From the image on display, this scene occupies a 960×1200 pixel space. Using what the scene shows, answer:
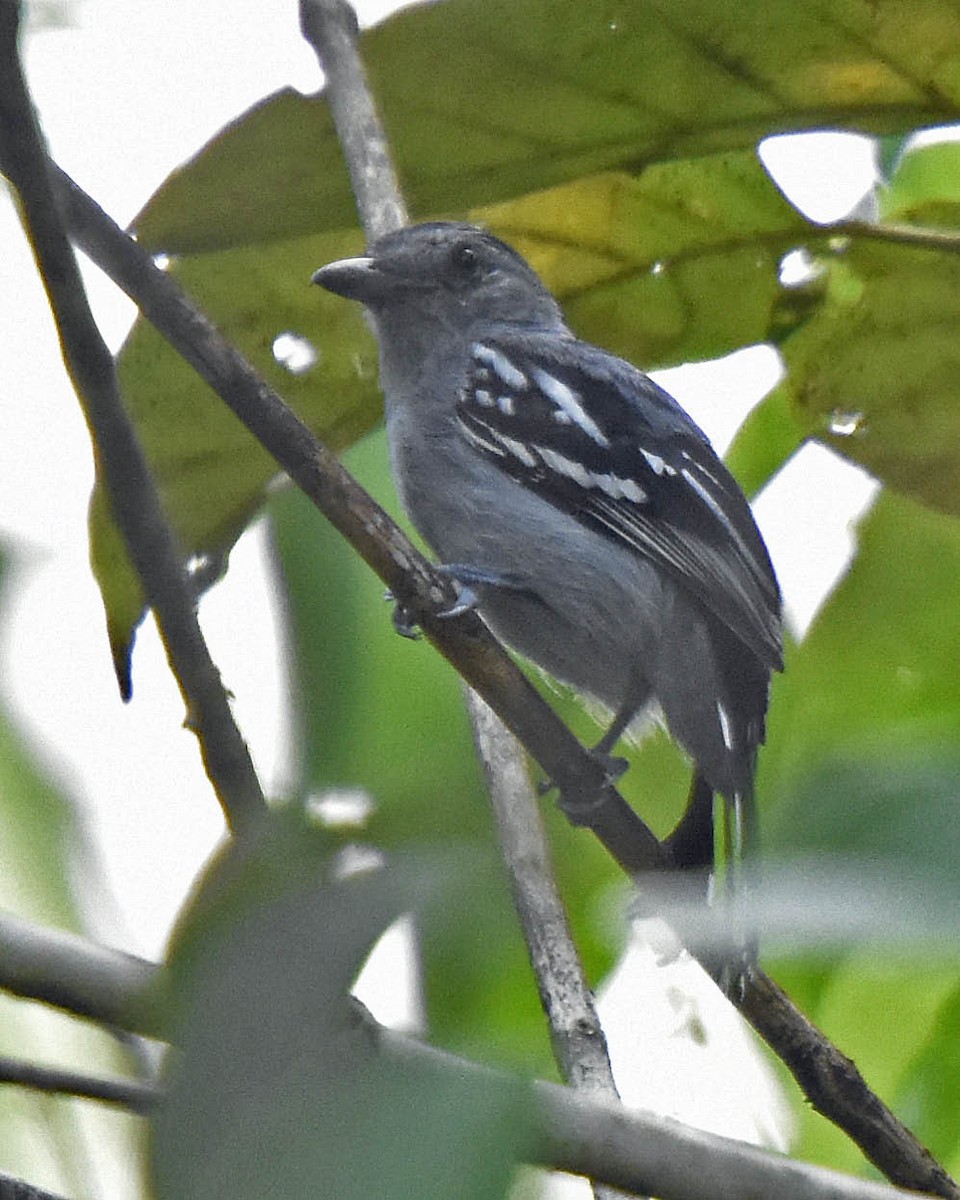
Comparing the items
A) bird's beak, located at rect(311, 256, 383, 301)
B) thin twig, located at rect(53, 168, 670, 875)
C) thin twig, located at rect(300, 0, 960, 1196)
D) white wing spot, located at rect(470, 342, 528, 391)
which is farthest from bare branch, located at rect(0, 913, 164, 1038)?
white wing spot, located at rect(470, 342, 528, 391)

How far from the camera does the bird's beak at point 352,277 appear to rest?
2.98m

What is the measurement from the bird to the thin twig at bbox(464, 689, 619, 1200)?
97cm

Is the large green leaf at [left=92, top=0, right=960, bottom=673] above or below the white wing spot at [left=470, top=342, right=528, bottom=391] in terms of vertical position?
below

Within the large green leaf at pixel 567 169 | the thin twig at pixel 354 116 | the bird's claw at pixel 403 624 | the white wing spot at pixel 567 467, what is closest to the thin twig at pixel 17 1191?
the bird's claw at pixel 403 624

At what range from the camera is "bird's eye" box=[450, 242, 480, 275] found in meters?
3.67

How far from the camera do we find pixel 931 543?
82.8 inches

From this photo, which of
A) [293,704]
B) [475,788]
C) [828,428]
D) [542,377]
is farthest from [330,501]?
[542,377]

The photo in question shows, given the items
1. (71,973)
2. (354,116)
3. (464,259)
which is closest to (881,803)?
(71,973)

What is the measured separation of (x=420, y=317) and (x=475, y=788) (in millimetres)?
2625

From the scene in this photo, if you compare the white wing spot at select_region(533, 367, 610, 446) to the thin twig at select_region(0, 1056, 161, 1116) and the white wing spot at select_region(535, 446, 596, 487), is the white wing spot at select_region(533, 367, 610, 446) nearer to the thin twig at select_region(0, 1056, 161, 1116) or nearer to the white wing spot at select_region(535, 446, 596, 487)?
the white wing spot at select_region(535, 446, 596, 487)

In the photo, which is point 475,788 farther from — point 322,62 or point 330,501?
point 322,62

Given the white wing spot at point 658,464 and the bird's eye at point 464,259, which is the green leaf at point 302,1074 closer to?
the white wing spot at point 658,464

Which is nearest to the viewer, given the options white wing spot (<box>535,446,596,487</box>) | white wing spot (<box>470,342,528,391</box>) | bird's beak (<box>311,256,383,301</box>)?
bird's beak (<box>311,256,383,301</box>)

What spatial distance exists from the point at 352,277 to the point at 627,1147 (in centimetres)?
253
